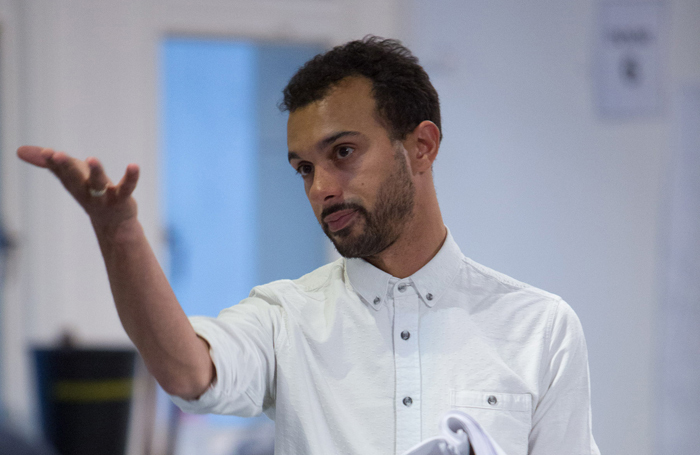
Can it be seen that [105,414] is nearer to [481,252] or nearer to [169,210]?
[169,210]

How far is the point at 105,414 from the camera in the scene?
206 centimetres

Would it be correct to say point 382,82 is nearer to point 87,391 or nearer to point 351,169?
point 351,169

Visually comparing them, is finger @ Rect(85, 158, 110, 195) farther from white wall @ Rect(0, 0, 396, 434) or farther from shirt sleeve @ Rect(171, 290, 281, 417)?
white wall @ Rect(0, 0, 396, 434)

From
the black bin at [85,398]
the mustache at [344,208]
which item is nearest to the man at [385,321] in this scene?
the mustache at [344,208]

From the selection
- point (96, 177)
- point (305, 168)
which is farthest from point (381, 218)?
point (96, 177)

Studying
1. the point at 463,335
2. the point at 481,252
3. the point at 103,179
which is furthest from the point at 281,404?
the point at 481,252

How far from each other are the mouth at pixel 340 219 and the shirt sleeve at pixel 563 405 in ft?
1.33

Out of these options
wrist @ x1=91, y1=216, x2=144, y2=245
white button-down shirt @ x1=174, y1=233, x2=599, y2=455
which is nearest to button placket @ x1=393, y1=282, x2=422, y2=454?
white button-down shirt @ x1=174, y1=233, x2=599, y2=455

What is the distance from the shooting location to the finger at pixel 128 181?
752 mm

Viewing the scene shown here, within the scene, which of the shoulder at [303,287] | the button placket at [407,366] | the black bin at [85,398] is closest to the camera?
the button placket at [407,366]

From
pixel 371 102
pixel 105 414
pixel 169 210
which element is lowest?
pixel 105 414

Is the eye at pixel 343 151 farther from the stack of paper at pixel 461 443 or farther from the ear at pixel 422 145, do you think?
the stack of paper at pixel 461 443

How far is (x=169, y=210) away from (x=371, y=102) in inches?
70.0

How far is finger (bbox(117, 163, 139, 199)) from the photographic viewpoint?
29.6 inches
